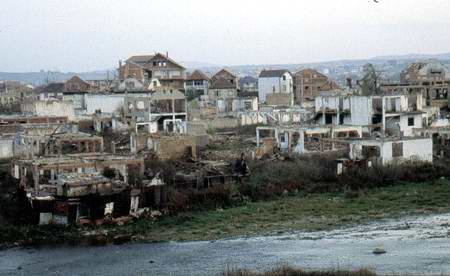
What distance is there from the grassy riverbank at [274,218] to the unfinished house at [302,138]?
185 inches

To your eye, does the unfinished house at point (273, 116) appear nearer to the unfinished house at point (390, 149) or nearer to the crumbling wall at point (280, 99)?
the crumbling wall at point (280, 99)

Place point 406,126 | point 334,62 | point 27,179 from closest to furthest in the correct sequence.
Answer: point 27,179
point 406,126
point 334,62

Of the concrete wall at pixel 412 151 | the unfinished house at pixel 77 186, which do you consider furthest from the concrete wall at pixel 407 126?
the unfinished house at pixel 77 186

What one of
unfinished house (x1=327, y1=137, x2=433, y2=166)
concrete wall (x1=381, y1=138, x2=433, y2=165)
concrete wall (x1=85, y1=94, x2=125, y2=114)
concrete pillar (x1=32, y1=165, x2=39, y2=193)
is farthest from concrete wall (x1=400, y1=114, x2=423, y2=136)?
concrete pillar (x1=32, y1=165, x2=39, y2=193)

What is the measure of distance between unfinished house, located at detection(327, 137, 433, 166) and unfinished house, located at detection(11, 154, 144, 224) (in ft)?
23.4

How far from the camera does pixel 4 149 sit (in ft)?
92.5

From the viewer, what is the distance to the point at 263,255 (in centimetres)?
1576

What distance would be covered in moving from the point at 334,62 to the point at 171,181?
578 feet

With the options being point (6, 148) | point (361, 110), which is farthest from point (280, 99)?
point (6, 148)

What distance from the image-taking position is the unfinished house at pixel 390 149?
25.0 m

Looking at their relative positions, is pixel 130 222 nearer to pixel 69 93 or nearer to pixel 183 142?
pixel 183 142

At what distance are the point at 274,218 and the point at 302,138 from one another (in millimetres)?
8151

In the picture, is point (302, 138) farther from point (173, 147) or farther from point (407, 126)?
point (407, 126)

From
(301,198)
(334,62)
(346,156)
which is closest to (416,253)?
(301,198)
